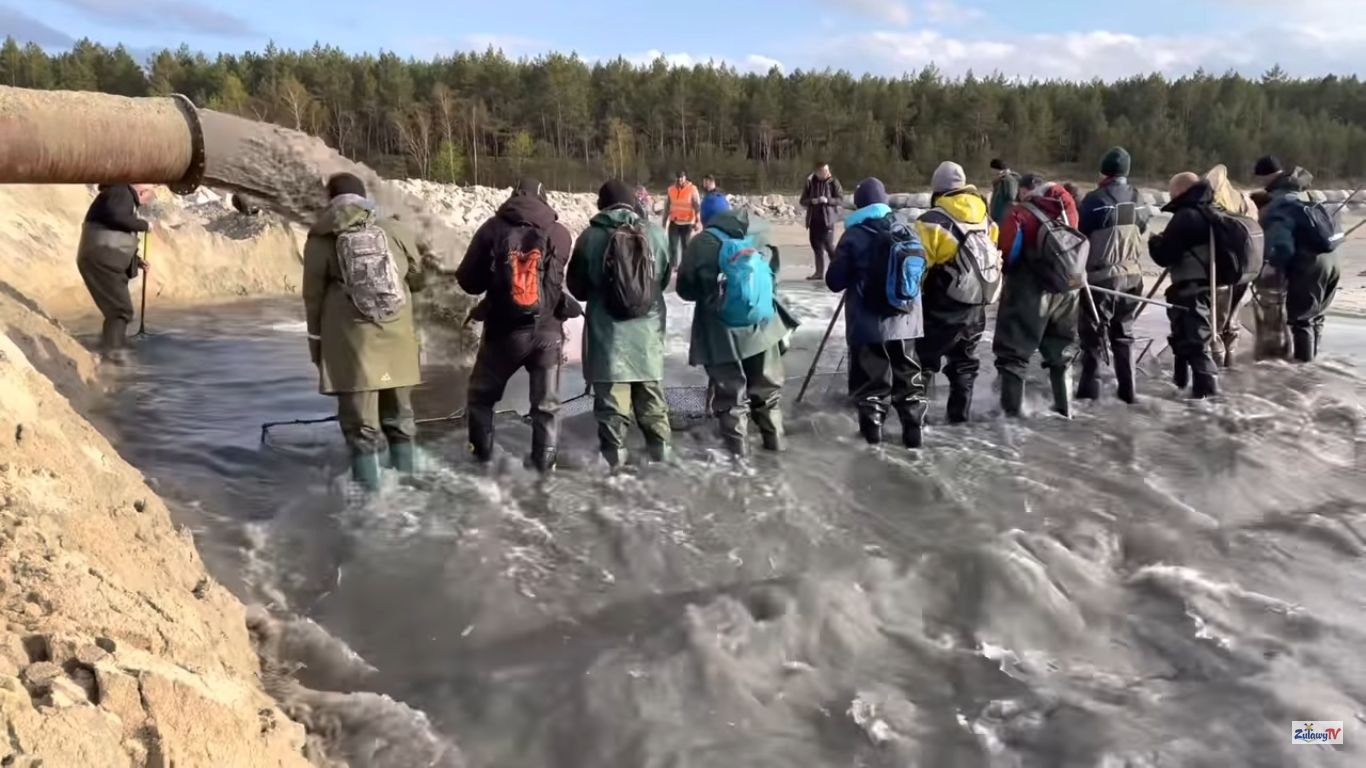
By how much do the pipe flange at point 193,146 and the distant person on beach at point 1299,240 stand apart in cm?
857

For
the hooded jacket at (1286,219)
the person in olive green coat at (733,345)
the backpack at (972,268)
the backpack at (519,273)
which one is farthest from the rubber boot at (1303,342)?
the backpack at (519,273)

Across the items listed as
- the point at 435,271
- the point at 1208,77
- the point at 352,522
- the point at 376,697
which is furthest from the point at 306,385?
the point at 1208,77

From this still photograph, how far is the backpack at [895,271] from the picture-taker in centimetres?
621

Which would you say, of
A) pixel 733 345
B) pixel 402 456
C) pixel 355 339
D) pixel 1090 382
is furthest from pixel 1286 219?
pixel 355 339

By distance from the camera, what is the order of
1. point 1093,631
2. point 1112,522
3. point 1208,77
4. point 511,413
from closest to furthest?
1. point 1093,631
2. point 1112,522
3. point 511,413
4. point 1208,77

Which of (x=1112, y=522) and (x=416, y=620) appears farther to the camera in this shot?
(x=1112, y=522)

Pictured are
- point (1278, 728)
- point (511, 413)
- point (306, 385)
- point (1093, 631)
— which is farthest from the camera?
point (306, 385)

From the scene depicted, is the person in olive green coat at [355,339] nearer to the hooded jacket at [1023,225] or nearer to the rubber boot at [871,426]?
the rubber boot at [871,426]

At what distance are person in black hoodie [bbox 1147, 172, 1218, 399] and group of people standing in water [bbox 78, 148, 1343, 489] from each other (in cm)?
2

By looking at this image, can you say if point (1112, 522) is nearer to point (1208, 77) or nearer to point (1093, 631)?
point (1093, 631)

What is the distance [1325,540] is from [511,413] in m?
5.14

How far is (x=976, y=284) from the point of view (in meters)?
6.63

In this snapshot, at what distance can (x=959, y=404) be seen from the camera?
7273 millimetres

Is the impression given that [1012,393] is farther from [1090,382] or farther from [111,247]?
[111,247]
